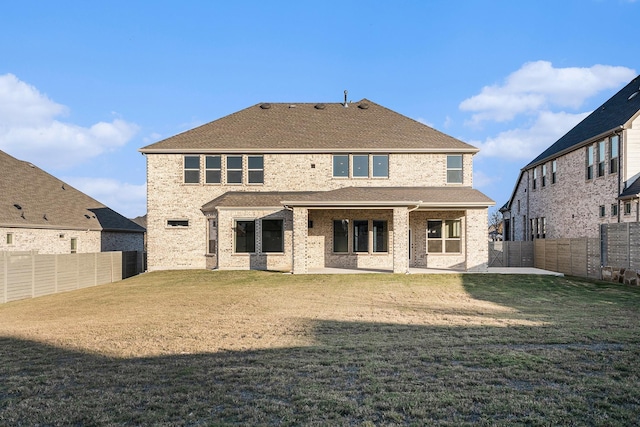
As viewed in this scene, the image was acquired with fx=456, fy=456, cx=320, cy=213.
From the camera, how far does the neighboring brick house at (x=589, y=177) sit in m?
20.0

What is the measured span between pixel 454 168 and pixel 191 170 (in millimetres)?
13992

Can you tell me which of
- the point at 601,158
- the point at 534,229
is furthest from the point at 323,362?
the point at 534,229

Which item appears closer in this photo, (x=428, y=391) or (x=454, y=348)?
(x=428, y=391)

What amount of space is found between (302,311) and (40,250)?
19.9 m

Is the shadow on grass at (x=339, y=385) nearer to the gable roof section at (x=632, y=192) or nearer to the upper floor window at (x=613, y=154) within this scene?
the gable roof section at (x=632, y=192)

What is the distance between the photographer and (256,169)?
2442 centimetres

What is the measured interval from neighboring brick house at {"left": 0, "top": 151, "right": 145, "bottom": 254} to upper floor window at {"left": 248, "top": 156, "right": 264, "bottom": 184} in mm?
10997

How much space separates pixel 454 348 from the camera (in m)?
7.25

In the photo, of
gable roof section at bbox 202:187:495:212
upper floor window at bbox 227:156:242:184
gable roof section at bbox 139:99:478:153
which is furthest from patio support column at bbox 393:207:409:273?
upper floor window at bbox 227:156:242:184

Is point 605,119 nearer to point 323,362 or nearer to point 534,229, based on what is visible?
point 534,229

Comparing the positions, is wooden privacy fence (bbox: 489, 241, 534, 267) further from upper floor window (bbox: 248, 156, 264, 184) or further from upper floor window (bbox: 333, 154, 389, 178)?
upper floor window (bbox: 248, 156, 264, 184)

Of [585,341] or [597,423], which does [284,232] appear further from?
[597,423]

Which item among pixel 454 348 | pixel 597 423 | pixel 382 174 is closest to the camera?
pixel 597 423

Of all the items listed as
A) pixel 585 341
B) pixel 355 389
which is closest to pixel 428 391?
pixel 355 389
